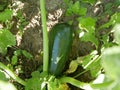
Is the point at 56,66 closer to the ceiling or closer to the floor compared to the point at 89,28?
closer to the floor

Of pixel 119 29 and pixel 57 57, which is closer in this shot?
pixel 119 29

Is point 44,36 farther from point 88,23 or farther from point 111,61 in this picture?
point 111,61

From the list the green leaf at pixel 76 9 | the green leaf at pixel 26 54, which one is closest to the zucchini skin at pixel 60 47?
the green leaf at pixel 76 9

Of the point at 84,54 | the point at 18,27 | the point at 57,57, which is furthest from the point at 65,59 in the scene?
the point at 18,27

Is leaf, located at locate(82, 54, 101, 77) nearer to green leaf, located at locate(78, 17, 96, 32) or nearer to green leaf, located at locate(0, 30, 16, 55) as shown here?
green leaf, located at locate(78, 17, 96, 32)

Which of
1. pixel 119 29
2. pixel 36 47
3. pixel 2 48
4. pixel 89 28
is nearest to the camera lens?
pixel 119 29

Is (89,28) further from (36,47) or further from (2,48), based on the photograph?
(2,48)
